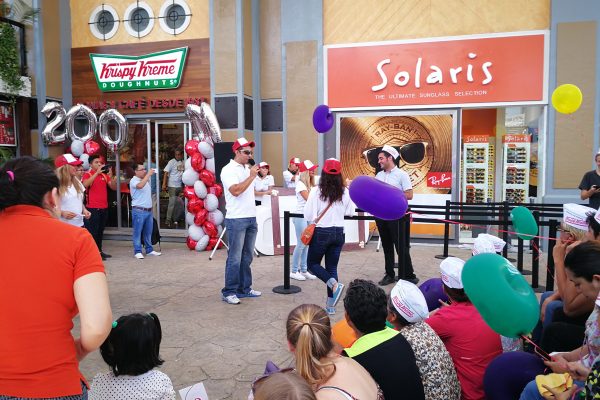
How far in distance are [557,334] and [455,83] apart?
744cm

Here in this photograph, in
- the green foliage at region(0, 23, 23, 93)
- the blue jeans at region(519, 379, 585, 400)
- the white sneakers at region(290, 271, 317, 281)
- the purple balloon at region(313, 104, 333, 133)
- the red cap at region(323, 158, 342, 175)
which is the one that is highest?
the green foliage at region(0, 23, 23, 93)

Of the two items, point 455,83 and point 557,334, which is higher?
point 455,83

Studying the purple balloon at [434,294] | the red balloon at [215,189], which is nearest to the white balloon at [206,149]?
the red balloon at [215,189]

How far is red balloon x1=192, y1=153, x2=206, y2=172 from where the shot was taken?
29.4 feet

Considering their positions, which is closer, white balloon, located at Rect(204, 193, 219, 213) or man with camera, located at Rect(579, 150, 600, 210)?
man with camera, located at Rect(579, 150, 600, 210)

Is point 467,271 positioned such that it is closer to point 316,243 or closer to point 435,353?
point 435,353

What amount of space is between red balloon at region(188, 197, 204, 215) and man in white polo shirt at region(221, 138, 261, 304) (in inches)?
143

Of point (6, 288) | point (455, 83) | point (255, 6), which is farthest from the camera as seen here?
point (255, 6)

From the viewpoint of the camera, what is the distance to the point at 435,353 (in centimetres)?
249

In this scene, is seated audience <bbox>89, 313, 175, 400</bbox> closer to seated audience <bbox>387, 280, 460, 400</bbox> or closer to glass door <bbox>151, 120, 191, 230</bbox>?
seated audience <bbox>387, 280, 460, 400</bbox>

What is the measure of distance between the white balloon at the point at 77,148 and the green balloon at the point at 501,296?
A: 9.22 metres

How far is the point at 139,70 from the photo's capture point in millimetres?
10422

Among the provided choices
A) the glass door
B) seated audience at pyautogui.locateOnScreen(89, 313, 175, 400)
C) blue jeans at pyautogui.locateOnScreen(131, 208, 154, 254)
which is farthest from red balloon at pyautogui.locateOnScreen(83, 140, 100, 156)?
seated audience at pyautogui.locateOnScreen(89, 313, 175, 400)

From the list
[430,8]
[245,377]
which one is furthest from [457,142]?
[245,377]
